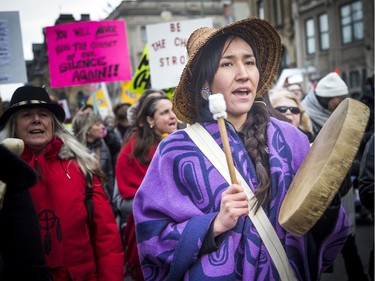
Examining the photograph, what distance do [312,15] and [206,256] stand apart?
27307mm

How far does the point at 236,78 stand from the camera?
2023 millimetres

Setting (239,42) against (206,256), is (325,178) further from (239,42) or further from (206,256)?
(239,42)

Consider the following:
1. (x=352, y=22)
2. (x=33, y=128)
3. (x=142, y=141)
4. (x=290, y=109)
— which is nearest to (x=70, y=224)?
(x=33, y=128)

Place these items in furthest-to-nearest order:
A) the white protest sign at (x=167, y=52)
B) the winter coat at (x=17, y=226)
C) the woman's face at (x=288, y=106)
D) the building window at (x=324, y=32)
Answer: the building window at (x=324, y=32)
the white protest sign at (x=167, y=52)
the woman's face at (x=288, y=106)
the winter coat at (x=17, y=226)

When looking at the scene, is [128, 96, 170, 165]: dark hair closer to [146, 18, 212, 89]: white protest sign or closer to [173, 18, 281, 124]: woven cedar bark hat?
[146, 18, 212, 89]: white protest sign

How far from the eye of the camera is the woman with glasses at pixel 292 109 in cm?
425

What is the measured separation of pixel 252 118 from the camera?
2176mm

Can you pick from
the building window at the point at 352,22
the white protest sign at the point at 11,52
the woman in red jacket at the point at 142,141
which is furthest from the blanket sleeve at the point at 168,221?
the building window at the point at 352,22

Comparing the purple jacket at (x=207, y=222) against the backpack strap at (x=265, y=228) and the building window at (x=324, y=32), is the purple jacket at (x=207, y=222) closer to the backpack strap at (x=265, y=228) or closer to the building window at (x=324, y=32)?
the backpack strap at (x=265, y=228)

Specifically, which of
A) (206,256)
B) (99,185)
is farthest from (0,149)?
(99,185)

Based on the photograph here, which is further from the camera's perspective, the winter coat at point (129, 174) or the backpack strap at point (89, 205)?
the winter coat at point (129, 174)

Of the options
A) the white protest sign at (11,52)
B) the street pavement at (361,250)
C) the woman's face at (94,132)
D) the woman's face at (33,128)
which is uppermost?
the white protest sign at (11,52)

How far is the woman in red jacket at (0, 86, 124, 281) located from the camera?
8.43ft

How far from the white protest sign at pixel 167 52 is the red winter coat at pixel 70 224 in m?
2.56
